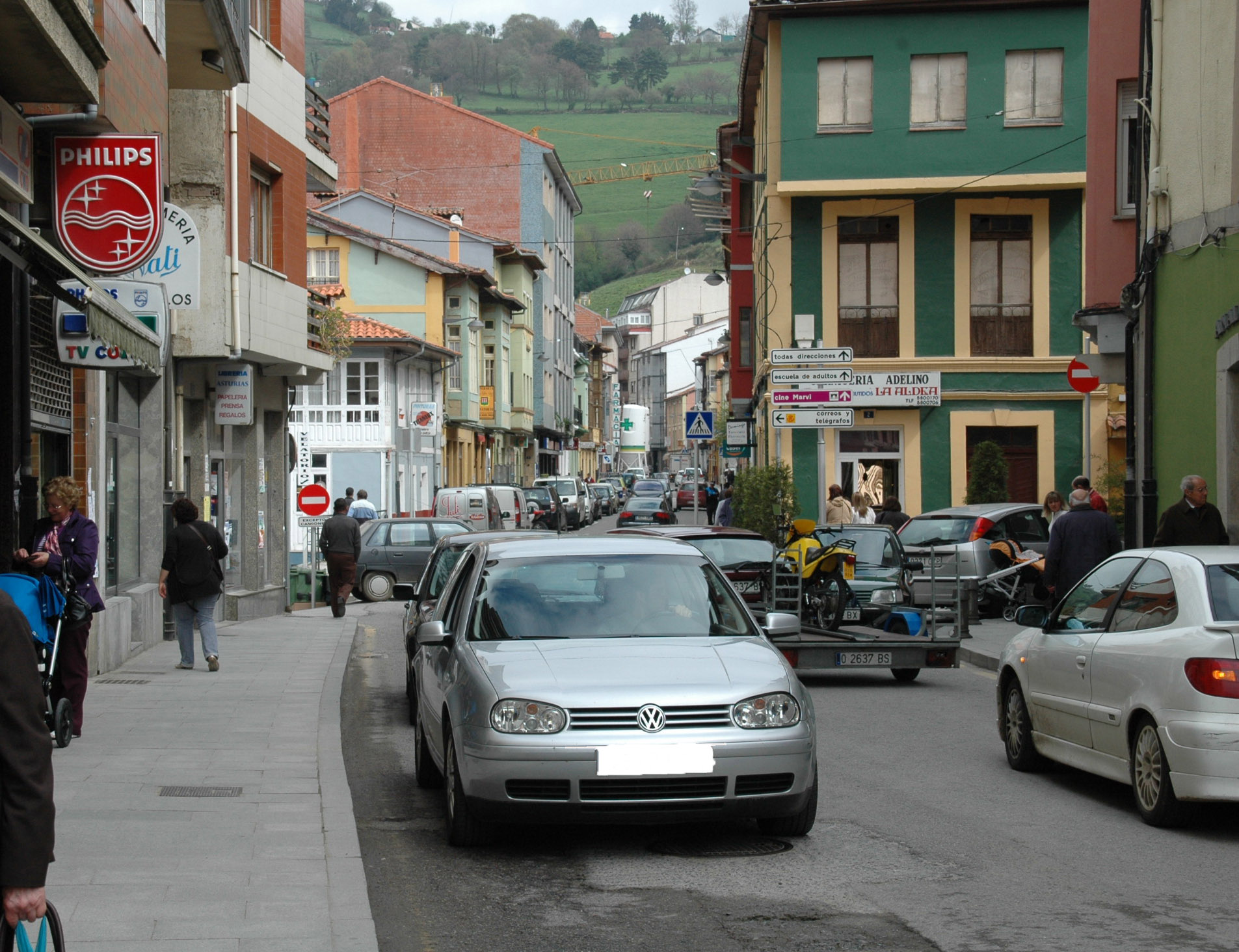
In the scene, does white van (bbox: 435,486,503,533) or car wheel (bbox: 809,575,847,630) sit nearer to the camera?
car wheel (bbox: 809,575,847,630)

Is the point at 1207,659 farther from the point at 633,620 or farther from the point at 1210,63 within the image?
the point at 1210,63

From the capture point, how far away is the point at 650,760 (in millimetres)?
6887

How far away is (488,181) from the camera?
71.9 meters

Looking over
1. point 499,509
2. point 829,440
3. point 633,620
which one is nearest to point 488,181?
point 499,509

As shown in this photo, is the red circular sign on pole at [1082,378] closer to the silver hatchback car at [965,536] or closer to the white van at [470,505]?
the silver hatchback car at [965,536]

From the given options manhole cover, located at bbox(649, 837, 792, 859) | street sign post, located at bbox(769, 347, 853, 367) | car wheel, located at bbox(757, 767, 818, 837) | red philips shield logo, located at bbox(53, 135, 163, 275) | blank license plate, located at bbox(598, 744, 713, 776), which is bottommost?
manhole cover, located at bbox(649, 837, 792, 859)

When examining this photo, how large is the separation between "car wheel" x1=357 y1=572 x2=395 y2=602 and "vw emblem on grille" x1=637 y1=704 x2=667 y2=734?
22055mm

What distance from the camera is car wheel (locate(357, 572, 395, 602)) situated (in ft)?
94.1

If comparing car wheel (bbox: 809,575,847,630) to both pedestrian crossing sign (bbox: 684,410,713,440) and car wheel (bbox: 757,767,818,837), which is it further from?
pedestrian crossing sign (bbox: 684,410,713,440)

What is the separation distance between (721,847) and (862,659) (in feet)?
22.2

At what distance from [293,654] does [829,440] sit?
1620 centimetres

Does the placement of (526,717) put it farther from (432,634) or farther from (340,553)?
(340,553)

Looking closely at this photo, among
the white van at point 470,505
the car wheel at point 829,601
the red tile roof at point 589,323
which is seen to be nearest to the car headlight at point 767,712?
the car wheel at point 829,601

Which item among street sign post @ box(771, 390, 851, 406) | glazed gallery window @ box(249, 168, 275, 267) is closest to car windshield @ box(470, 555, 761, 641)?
street sign post @ box(771, 390, 851, 406)
